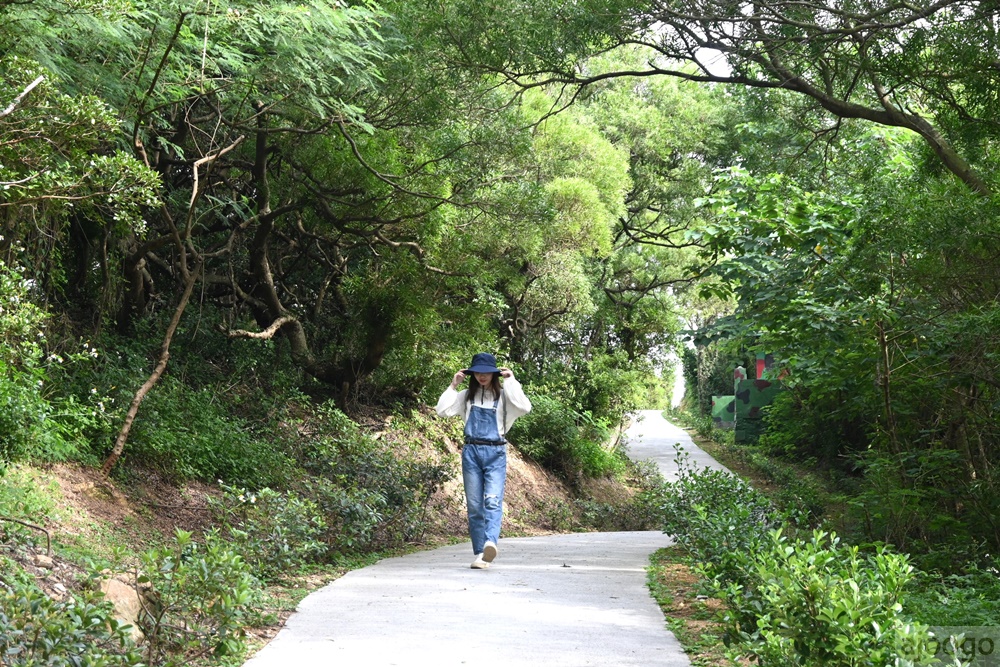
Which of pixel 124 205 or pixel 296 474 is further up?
pixel 124 205

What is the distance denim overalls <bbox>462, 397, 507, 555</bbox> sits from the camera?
932 cm

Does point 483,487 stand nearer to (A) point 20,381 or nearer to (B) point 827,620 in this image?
(A) point 20,381

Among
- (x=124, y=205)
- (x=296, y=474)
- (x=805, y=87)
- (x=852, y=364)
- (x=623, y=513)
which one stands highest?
(x=805, y=87)

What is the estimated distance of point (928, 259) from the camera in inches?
334

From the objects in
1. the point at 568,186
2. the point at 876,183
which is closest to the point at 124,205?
the point at 876,183

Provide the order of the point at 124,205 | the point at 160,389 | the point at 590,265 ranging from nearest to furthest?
the point at 124,205 → the point at 160,389 → the point at 590,265

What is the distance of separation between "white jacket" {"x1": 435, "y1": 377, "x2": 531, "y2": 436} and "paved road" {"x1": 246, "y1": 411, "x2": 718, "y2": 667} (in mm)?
1337

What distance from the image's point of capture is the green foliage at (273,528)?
786 cm

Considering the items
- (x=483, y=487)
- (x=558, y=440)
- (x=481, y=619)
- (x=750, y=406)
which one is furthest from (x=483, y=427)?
(x=750, y=406)

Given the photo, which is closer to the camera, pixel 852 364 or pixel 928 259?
pixel 928 259

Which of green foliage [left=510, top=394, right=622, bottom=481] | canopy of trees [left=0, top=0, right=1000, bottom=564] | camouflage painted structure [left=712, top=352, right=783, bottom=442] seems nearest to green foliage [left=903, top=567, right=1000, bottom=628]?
canopy of trees [left=0, top=0, right=1000, bottom=564]

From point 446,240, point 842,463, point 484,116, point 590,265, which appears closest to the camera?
point 484,116

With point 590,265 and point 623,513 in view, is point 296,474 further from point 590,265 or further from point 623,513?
point 590,265

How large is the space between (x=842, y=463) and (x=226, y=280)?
14.1 meters
